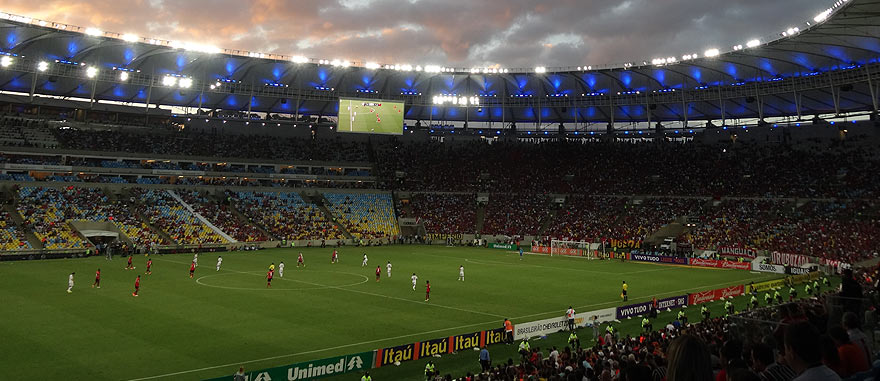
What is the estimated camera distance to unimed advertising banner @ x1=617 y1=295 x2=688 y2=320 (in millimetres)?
28641

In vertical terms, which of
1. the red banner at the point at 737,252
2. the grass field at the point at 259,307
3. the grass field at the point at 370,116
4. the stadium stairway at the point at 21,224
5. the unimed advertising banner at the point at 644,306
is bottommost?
the grass field at the point at 259,307

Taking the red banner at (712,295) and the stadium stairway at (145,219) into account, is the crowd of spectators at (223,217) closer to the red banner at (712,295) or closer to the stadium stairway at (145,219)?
the stadium stairway at (145,219)

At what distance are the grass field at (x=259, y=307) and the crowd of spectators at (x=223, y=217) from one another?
11.6m

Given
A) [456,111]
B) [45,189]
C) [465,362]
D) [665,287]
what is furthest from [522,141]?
[465,362]

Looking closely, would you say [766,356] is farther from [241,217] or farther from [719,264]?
[241,217]

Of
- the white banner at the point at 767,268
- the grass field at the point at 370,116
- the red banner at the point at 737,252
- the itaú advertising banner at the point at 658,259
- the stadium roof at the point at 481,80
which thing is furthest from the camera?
the grass field at the point at 370,116

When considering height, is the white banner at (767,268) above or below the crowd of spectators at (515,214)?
below

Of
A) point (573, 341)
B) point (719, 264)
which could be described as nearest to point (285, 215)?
point (719, 264)

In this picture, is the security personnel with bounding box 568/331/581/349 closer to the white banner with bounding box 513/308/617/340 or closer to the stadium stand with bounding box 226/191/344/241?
the white banner with bounding box 513/308/617/340

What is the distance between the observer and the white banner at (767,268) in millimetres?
48000

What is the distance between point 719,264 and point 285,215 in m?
50.5

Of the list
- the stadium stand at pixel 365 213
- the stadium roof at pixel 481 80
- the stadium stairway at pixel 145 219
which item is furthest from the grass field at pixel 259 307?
the stadium roof at pixel 481 80

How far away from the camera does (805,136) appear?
77875 millimetres

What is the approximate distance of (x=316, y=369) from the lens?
18219mm
